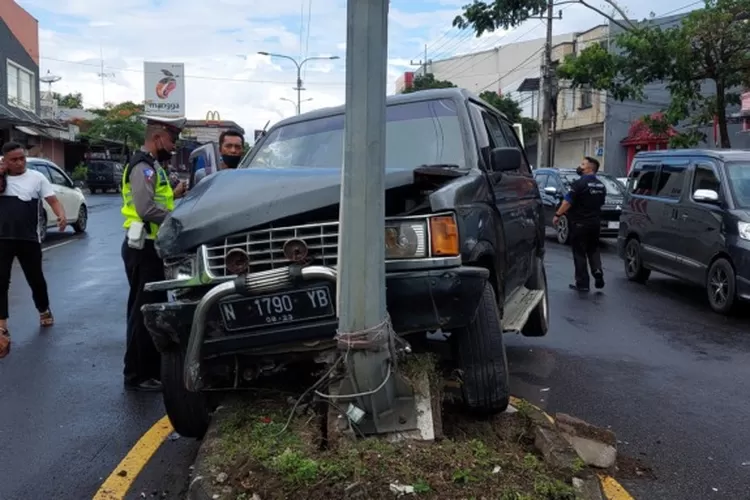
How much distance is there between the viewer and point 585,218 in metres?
9.92

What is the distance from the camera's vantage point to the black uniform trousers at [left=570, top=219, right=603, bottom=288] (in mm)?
9922

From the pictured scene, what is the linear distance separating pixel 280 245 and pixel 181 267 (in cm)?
57

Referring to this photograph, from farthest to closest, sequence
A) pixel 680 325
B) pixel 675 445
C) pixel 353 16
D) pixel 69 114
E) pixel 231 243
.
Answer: pixel 69 114
pixel 680 325
pixel 675 445
pixel 231 243
pixel 353 16

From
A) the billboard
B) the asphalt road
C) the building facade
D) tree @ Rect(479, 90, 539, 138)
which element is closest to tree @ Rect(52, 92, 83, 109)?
the billboard

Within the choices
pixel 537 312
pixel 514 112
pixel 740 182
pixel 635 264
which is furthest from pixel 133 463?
pixel 514 112

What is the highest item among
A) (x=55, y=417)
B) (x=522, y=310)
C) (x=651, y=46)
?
(x=651, y=46)

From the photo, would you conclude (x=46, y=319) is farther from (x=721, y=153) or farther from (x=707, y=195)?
(x=721, y=153)

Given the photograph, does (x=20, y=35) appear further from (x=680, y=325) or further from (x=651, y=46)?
(x=680, y=325)

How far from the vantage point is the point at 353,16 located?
316cm

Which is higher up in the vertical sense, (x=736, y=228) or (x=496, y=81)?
(x=496, y=81)

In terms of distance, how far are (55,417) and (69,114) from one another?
54.9 meters

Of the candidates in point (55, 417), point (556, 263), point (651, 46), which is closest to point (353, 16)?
point (55, 417)

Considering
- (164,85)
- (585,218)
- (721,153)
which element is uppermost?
(164,85)

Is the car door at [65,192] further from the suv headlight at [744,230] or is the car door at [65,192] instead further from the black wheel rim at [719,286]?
the suv headlight at [744,230]
